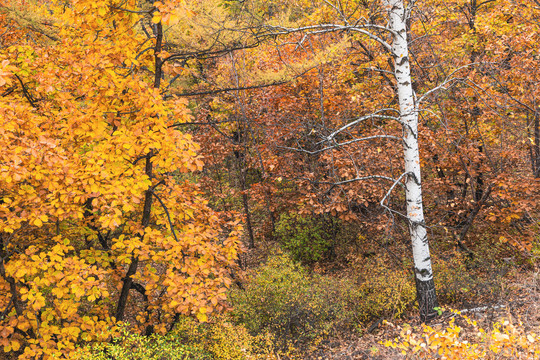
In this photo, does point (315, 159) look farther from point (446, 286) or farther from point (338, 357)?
point (338, 357)

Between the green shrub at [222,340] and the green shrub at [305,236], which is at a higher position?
the green shrub at [305,236]

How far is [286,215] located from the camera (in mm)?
10391

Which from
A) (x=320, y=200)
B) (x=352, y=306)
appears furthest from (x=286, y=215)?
(x=352, y=306)

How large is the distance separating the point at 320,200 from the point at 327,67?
3.82 m

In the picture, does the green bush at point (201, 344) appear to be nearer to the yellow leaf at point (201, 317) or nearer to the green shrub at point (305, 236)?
the yellow leaf at point (201, 317)

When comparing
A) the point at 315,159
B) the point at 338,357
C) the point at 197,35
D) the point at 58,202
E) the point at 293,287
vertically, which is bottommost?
the point at 338,357

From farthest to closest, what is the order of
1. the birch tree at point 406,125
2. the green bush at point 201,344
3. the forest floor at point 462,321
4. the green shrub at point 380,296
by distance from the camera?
the green shrub at point 380,296
the forest floor at point 462,321
the birch tree at point 406,125
the green bush at point 201,344

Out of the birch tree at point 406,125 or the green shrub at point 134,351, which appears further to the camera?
the birch tree at point 406,125

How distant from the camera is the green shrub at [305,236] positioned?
10.1 m

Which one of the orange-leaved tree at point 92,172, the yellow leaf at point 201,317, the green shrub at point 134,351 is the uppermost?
the orange-leaved tree at point 92,172

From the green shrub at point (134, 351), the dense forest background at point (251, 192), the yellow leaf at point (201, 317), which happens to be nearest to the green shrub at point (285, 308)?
the dense forest background at point (251, 192)

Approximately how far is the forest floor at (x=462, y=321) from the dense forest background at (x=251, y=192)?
5 cm

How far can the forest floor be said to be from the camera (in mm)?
5473

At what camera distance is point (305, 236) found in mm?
10203
